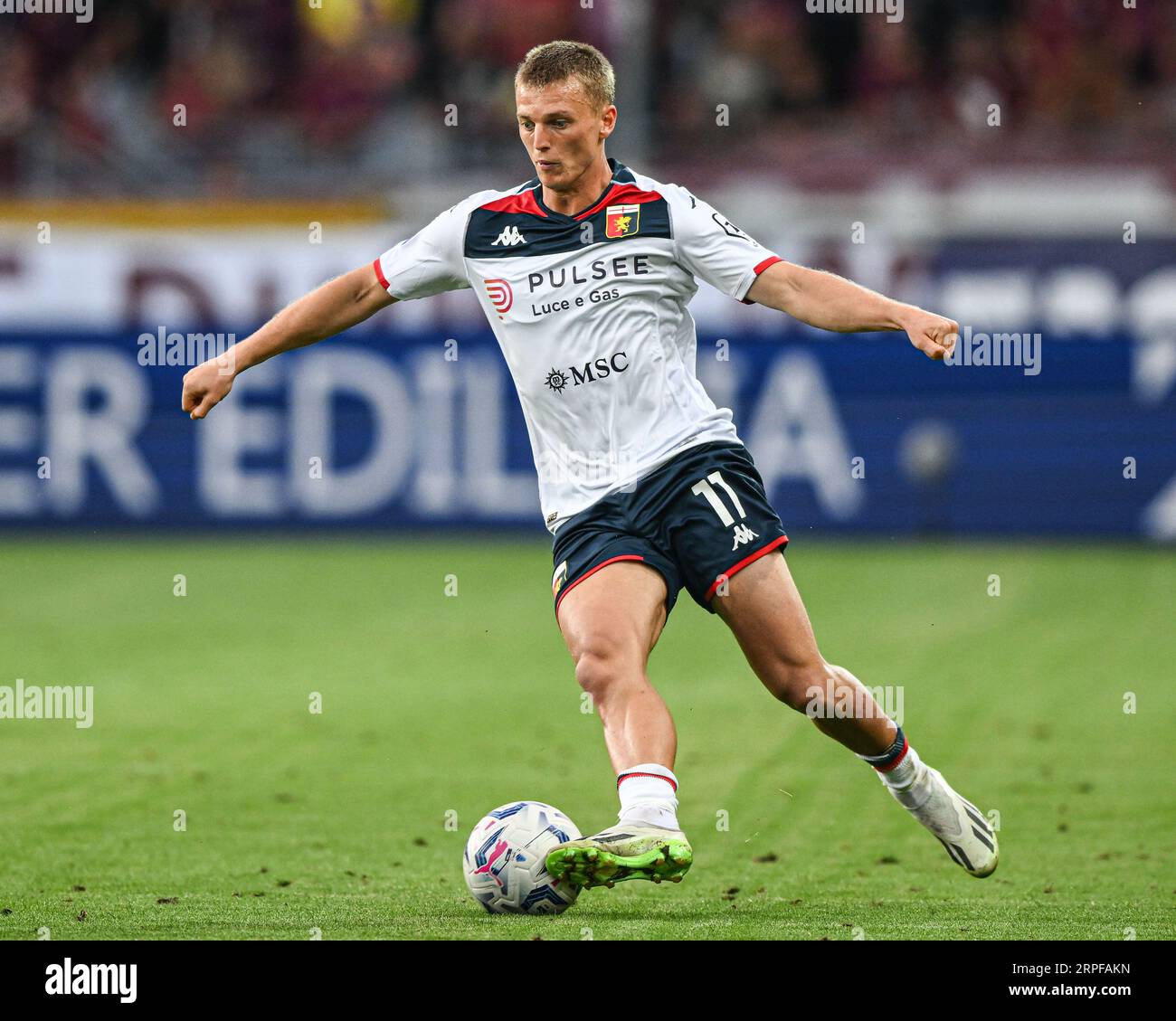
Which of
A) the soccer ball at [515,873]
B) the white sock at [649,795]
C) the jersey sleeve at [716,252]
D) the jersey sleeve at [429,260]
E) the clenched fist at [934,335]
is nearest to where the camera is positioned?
the white sock at [649,795]

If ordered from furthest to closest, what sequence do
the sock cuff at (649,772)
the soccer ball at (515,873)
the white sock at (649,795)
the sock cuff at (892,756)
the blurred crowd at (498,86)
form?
1. the blurred crowd at (498,86)
2. the sock cuff at (892,756)
3. the soccer ball at (515,873)
4. the sock cuff at (649,772)
5. the white sock at (649,795)

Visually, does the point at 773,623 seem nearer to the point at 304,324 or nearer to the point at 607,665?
the point at 607,665

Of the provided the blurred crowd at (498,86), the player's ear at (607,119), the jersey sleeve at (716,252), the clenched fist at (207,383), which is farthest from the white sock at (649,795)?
the blurred crowd at (498,86)

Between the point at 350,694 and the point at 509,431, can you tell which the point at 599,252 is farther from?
the point at 509,431

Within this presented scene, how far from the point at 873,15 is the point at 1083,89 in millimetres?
2560

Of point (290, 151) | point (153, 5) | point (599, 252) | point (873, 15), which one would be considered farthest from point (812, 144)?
point (599, 252)

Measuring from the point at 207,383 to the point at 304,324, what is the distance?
1.20 ft

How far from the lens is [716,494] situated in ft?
19.4

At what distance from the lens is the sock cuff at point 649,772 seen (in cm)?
545

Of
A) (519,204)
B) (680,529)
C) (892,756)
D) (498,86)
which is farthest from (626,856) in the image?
(498,86)

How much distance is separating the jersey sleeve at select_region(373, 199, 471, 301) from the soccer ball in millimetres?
1713

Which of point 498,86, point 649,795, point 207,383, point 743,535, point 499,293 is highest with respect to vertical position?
point 498,86

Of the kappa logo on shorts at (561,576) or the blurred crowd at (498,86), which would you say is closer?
the kappa logo on shorts at (561,576)

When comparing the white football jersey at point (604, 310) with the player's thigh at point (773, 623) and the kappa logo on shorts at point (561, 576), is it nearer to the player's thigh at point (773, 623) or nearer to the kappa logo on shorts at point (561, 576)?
the kappa logo on shorts at point (561, 576)
